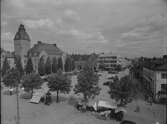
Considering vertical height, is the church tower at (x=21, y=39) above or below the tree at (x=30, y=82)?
above

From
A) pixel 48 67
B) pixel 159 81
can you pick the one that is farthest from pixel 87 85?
pixel 48 67

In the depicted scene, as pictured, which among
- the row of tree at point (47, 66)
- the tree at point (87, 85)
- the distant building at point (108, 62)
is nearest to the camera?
the tree at point (87, 85)

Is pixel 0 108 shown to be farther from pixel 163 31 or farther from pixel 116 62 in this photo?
pixel 116 62

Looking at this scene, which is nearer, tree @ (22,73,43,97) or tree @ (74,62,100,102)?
tree @ (74,62,100,102)

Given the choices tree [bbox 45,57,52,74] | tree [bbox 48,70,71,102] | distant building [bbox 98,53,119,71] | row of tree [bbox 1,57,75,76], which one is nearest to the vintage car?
tree [bbox 48,70,71,102]

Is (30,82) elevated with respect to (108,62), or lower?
lower

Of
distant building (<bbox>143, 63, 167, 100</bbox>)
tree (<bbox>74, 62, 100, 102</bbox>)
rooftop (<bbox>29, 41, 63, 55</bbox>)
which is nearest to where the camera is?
distant building (<bbox>143, 63, 167, 100</bbox>)

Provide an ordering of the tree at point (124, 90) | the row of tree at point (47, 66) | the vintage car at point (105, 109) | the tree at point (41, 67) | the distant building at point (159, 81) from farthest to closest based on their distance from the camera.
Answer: the tree at point (41, 67)
the row of tree at point (47, 66)
the tree at point (124, 90)
the vintage car at point (105, 109)
the distant building at point (159, 81)

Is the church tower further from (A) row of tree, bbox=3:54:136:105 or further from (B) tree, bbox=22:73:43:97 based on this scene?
(B) tree, bbox=22:73:43:97

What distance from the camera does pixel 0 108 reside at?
153 centimetres

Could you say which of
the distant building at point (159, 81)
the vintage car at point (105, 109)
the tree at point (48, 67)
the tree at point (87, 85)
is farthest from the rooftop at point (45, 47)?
the distant building at point (159, 81)

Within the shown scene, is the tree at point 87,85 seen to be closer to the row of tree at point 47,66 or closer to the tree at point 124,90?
the tree at point 124,90

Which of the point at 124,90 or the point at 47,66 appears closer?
the point at 124,90

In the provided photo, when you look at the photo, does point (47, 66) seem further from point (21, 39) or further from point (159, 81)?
point (159, 81)
